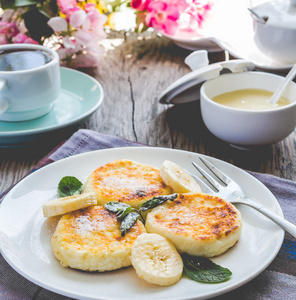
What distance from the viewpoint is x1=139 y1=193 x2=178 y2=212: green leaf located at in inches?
51.6

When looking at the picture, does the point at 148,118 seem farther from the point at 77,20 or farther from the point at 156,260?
the point at 156,260

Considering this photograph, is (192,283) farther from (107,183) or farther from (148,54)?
(148,54)

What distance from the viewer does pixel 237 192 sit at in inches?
A: 56.4

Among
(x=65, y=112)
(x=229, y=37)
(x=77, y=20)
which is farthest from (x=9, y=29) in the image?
(x=229, y=37)

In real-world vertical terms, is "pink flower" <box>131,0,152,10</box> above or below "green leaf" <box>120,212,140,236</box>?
above

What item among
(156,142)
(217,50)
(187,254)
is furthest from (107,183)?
(217,50)

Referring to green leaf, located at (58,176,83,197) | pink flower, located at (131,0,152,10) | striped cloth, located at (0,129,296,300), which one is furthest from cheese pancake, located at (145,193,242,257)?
pink flower, located at (131,0,152,10)

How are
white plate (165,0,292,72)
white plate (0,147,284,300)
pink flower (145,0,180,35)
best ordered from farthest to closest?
pink flower (145,0,180,35) < white plate (165,0,292,72) < white plate (0,147,284,300)

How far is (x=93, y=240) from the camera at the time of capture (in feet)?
3.93

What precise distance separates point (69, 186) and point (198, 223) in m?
0.43

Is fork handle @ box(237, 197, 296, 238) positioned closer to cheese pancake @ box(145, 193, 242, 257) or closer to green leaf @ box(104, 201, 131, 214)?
cheese pancake @ box(145, 193, 242, 257)

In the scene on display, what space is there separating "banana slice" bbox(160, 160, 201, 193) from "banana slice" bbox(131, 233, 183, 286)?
26cm

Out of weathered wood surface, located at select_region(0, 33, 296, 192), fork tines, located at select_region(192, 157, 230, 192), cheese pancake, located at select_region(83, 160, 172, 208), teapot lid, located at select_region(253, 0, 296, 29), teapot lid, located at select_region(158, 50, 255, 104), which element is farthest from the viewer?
teapot lid, located at select_region(253, 0, 296, 29)

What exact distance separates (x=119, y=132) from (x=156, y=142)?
7.4 inches
